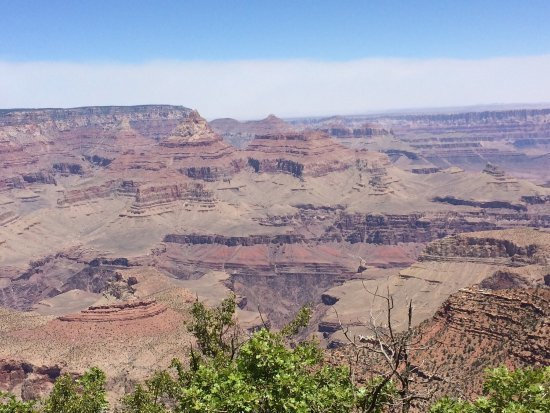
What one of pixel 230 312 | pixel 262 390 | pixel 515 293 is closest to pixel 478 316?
pixel 515 293

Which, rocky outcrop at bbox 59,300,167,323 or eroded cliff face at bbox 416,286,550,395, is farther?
rocky outcrop at bbox 59,300,167,323

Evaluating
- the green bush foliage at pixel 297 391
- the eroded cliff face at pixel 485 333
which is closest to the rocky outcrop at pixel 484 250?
the eroded cliff face at pixel 485 333

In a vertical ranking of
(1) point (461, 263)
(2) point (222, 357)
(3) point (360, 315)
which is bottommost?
(3) point (360, 315)

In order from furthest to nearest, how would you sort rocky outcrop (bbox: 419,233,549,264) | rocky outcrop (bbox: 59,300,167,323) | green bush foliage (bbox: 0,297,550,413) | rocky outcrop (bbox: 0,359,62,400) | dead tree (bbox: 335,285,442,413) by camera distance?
rocky outcrop (bbox: 419,233,549,264), rocky outcrop (bbox: 59,300,167,323), rocky outcrop (bbox: 0,359,62,400), green bush foliage (bbox: 0,297,550,413), dead tree (bbox: 335,285,442,413)

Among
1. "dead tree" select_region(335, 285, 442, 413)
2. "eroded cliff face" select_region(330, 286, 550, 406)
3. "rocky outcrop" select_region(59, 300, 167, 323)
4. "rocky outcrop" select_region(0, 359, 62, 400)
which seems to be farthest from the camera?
"rocky outcrop" select_region(59, 300, 167, 323)

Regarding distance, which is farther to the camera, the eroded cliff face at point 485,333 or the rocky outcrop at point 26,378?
the rocky outcrop at point 26,378

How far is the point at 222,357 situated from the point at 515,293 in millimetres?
45501

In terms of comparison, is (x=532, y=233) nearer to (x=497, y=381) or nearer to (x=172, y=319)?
(x=172, y=319)

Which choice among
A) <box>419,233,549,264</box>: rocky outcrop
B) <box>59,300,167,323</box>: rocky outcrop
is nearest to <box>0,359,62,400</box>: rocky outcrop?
<box>59,300,167,323</box>: rocky outcrop

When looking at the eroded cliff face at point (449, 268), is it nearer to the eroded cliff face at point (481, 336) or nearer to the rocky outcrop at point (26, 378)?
the eroded cliff face at point (481, 336)

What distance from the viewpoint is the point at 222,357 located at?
104 feet

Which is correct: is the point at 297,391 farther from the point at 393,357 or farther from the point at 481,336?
the point at 481,336

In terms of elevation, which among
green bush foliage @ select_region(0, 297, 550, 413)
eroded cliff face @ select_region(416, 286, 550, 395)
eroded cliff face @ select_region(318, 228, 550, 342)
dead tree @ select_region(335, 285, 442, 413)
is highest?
dead tree @ select_region(335, 285, 442, 413)

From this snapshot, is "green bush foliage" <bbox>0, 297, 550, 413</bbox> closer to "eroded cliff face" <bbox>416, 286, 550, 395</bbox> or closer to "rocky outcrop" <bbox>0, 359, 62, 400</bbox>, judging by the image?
"eroded cliff face" <bbox>416, 286, 550, 395</bbox>
